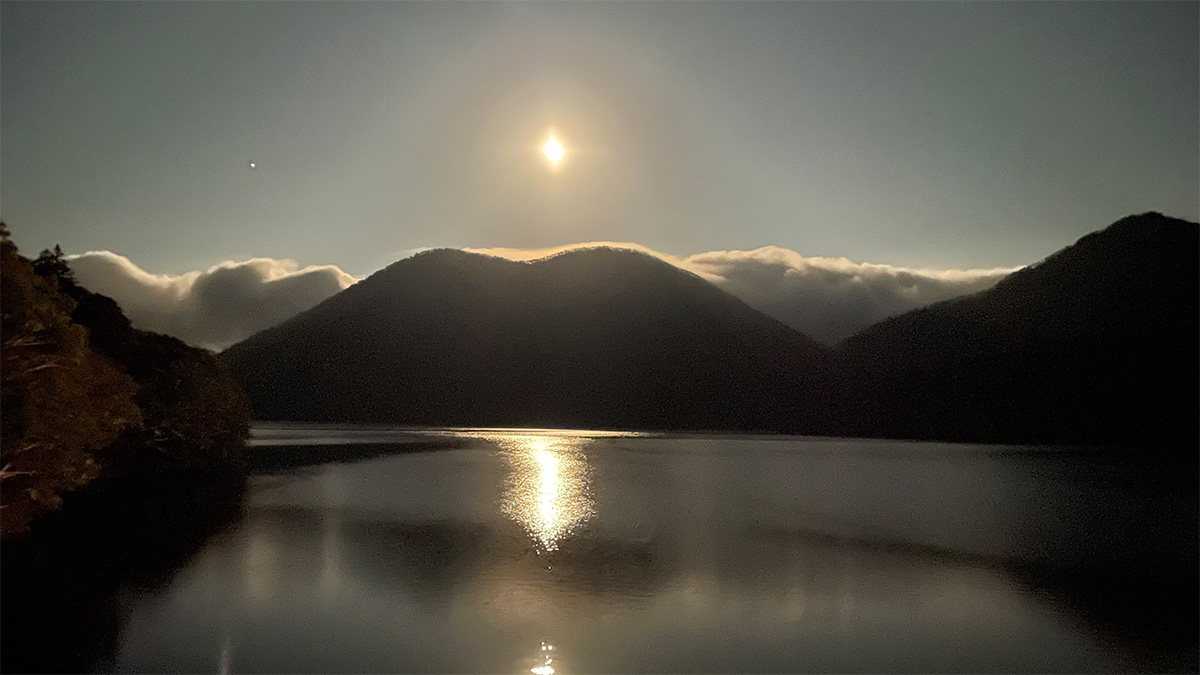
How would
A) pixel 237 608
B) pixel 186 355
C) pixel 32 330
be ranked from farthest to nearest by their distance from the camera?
pixel 186 355 → pixel 32 330 → pixel 237 608

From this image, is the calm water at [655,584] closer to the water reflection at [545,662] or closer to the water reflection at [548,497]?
the water reflection at [545,662]

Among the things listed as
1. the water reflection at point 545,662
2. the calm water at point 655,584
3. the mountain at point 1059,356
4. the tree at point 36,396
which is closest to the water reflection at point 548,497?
the calm water at point 655,584

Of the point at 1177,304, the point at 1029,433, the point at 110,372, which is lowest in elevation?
the point at 1029,433

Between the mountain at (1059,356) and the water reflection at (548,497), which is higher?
the mountain at (1059,356)

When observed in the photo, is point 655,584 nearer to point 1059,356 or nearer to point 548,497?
point 548,497

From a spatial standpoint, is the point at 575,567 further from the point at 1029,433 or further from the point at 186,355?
the point at 1029,433

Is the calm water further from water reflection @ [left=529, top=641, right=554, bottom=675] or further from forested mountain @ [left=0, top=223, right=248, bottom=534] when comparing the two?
forested mountain @ [left=0, top=223, right=248, bottom=534]

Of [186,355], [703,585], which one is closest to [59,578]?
[703,585]
